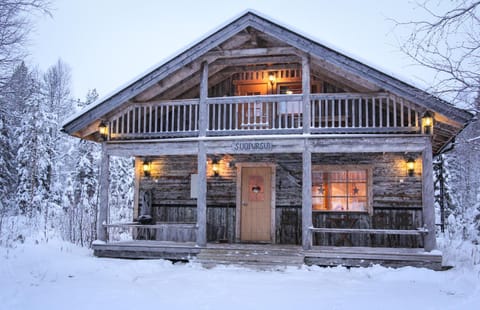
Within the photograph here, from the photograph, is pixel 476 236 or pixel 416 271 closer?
pixel 416 271

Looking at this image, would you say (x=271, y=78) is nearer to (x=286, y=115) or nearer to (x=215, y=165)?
(x=286, y=115)

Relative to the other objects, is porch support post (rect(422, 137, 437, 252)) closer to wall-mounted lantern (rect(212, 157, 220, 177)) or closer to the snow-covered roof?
the snow-covered roof

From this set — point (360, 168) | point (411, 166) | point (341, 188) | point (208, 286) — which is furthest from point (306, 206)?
point (411, 166)

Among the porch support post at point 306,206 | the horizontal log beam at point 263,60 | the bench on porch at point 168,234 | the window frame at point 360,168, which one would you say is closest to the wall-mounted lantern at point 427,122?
the window frame at point 360,168

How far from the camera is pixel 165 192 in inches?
580

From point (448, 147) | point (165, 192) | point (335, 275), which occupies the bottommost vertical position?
point (335, 275)

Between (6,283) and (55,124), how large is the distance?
23.2 m

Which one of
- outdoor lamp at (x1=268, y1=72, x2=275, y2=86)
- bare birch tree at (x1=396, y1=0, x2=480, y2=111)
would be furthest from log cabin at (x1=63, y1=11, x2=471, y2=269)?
bare birch tree at (x1=396, y1=0, x2=480, y2=111)

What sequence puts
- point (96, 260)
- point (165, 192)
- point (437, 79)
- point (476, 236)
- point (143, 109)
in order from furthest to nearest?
point (476, 236) < point (165, 192) < point (143, 109) < point (96, 260) < point (437, 79)

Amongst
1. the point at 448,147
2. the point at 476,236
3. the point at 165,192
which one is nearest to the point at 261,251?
the point at 165,192

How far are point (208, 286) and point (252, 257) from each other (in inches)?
98.7

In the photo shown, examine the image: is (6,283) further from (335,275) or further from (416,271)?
(416,271)

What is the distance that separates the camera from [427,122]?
35.2ft

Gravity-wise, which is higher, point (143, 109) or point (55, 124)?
point (55, 124)
